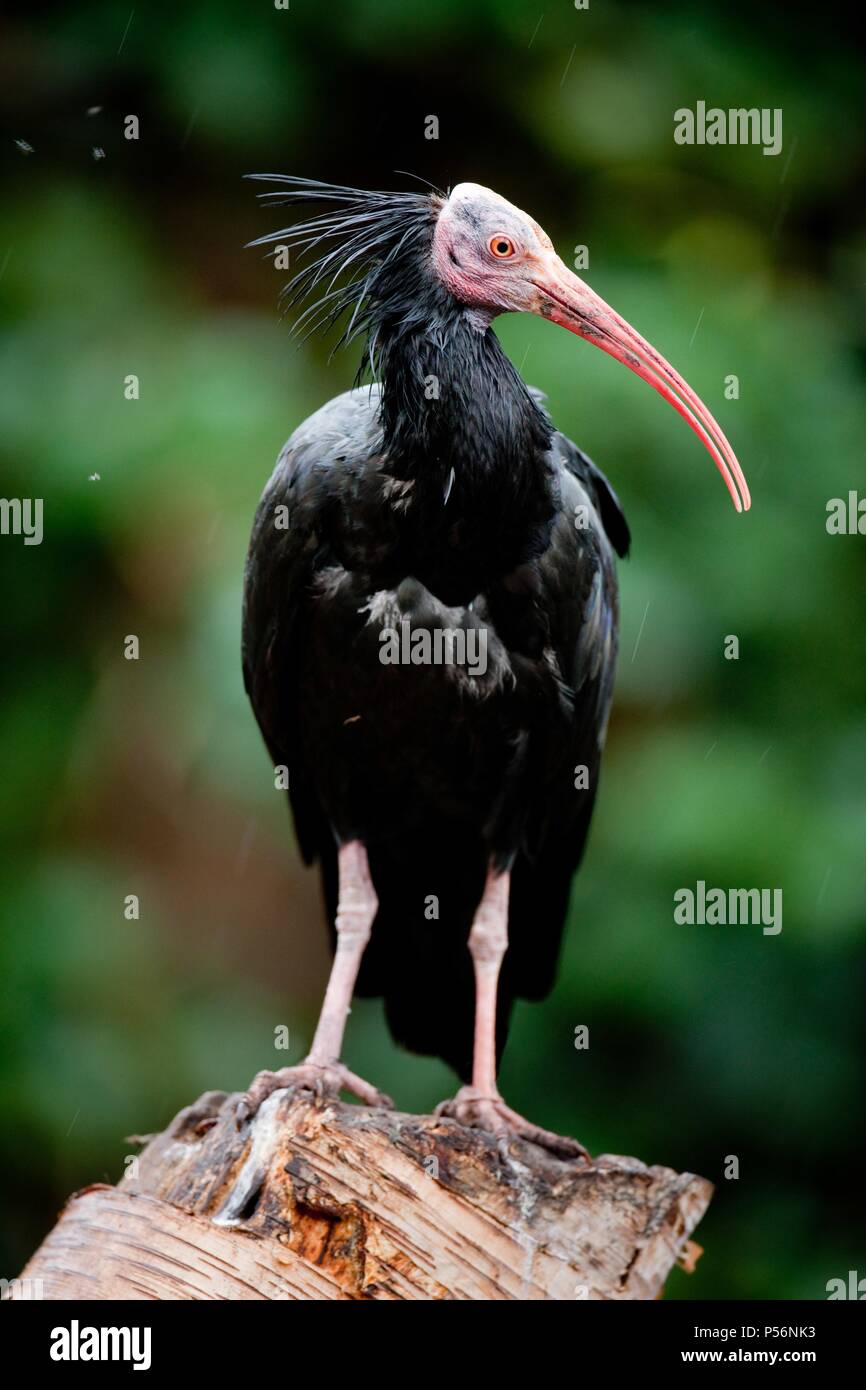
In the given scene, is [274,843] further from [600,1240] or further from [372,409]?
[600,1240]

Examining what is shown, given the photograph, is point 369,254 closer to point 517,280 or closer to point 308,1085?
point 517,280

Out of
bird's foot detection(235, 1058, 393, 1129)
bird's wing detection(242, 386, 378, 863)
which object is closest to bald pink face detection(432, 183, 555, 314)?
bird's wing detection(242, 386, 378, 863)

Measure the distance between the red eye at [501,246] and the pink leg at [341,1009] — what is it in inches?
73.8

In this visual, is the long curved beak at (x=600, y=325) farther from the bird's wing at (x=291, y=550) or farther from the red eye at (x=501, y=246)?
the bird's wing at (x=291, y=550)

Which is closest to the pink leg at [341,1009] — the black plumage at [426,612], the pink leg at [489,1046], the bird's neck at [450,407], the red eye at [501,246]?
the black plumage at [426,612]

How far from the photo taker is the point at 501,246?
15.8 ft

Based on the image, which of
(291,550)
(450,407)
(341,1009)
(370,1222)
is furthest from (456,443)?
(370,1222)

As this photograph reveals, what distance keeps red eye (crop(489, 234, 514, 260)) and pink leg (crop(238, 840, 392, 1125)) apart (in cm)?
188

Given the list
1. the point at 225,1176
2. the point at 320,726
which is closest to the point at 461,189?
the point at 320,726

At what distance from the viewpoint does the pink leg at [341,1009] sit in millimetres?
4754

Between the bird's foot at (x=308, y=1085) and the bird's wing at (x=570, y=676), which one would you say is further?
the bird's wing at (x=570, y=676)

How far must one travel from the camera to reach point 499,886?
5570 mm

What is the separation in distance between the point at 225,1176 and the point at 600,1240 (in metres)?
0.92

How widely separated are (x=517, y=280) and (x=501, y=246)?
0.33 feet
